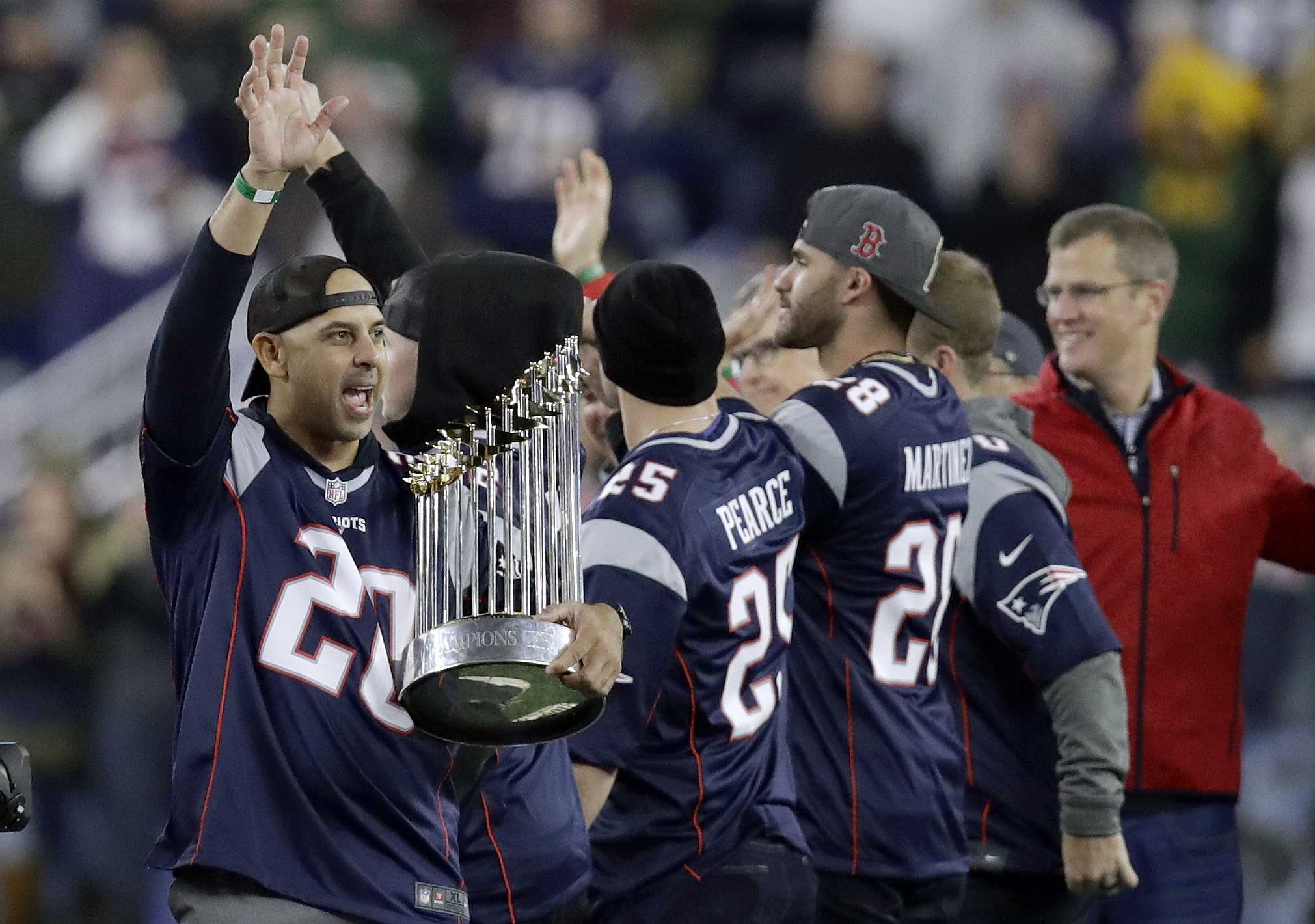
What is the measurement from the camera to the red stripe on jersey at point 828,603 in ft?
15.3

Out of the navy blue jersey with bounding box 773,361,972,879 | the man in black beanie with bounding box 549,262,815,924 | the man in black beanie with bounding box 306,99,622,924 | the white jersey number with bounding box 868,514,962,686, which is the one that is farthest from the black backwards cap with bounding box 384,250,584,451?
the white jersey number with bounding box 868,514,962,686

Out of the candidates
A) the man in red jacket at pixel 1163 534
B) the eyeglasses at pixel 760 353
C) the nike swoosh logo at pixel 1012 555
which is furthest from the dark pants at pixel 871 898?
the eyeglasses at pixel 760 353

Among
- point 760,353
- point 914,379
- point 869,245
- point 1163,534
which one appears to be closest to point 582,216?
point 760,353

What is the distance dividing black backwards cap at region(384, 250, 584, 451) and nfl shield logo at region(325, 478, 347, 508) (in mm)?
271

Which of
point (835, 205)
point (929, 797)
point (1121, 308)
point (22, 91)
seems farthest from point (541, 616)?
point (22, 91)

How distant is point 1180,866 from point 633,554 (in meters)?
1.96

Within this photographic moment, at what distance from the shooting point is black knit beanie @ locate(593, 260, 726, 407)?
4344 millimetres

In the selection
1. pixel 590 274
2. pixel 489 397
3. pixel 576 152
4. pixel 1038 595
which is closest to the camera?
pixel 489 397

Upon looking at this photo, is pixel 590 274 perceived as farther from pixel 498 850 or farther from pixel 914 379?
pixel 498 850

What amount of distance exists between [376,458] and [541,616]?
707 mm

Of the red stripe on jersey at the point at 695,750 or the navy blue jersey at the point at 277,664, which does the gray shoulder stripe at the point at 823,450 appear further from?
the navy blue jersey at the point at 277,664

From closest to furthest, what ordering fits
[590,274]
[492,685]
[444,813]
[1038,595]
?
[492,685] < [444,813] < [1038,595] < [590,274]

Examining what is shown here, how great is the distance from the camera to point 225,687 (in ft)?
12.2

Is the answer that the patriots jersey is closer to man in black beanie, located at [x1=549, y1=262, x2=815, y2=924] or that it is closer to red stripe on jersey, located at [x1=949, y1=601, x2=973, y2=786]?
man in black beanie, located at [x1=549, y1=262, x2=815, y2=924]
